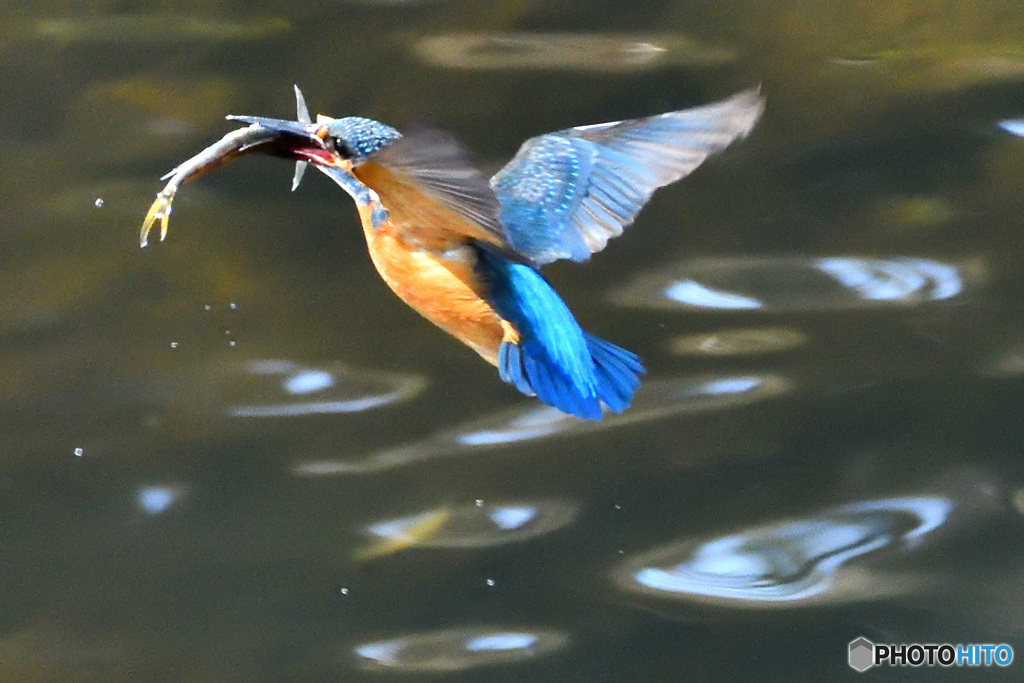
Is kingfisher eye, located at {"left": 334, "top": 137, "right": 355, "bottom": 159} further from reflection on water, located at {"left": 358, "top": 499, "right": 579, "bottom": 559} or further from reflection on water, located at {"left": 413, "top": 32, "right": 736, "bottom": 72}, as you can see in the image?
reflection on water, located at {"left": 358, "top": 499, "right": 579, "bottom": 559}

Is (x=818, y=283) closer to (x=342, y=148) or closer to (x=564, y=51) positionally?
(x=564, y=51)

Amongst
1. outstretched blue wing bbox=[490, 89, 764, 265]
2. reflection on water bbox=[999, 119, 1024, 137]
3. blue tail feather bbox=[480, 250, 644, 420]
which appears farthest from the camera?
reflection on water bbox=[999, 119, 1024, 137]

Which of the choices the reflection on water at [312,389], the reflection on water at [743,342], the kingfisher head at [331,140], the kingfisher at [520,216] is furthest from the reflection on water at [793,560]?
the kingfisher head at [331,140]

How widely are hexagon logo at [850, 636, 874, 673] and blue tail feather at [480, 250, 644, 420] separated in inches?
34.7

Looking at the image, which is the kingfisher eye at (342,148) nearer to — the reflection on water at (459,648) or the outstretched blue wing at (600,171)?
A: the outstretched blue wing at (600,171)

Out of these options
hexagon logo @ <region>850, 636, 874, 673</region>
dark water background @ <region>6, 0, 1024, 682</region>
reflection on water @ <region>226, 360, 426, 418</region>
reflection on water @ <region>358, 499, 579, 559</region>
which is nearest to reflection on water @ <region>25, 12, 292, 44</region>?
dark water background @ <region>6, 0, 1024, 682</region>

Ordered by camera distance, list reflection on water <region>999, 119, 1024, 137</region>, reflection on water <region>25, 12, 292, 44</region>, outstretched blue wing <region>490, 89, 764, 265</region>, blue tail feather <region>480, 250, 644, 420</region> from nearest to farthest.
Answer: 1. blue tail feather <region>480, 250, 644, 420</region>
2. outstretched blue wing <region>490, 89, 764, 265</region>
3. reflection on water <region>25, 12, 292, 44</region>
4. reflection on water <region>999, 119, 1024, 137</region>

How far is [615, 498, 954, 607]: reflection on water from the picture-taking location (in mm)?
2270

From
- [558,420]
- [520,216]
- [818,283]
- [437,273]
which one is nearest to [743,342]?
[818,283]

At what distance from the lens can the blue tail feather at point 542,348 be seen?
1.54 meters

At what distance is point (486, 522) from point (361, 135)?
109cm

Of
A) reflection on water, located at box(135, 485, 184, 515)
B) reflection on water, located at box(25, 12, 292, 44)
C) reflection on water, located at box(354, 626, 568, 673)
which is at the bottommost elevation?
reflection on water, located at box(354, 626, 568, 673)

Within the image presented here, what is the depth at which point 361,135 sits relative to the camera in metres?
1.36

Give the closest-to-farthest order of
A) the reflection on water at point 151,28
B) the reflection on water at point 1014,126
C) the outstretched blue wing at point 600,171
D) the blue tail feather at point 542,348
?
the blue tail feather at point 542,348 → the outstretched blue wing at point 600,171 → the reflection on water at point 151,28 → the reflection on water at point 1014,126
